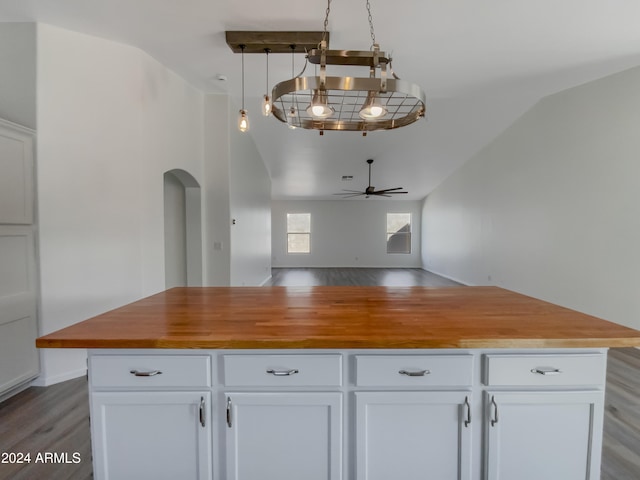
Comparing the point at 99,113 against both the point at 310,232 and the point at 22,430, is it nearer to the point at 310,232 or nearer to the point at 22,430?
the point at 22,430

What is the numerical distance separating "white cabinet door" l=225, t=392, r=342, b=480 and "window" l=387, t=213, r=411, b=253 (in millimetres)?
9494

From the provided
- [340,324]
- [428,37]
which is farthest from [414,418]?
[428,37]

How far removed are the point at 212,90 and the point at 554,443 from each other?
14.8ft

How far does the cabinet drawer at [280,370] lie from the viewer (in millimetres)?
1160

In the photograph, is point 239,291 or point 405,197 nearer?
point 239,291

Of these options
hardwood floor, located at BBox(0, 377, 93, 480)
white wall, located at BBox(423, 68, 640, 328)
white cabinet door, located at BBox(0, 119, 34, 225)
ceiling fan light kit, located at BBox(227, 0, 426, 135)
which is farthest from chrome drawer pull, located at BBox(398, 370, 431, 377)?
white wall, located at BBox(423, 68, 640, 328)

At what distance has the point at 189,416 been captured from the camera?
1176 mm

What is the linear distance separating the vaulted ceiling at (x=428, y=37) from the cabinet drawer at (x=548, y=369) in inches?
98.1

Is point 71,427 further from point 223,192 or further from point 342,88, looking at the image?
point 223,192

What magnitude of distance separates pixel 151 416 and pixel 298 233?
9217 mm

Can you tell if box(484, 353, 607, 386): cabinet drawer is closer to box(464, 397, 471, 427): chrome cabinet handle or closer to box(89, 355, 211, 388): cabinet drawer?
box(464, 397, 471, 427): chrome cabinet handle

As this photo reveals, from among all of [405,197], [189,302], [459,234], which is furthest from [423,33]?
[405,197]

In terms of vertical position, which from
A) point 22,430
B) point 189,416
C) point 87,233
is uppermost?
point 87,233

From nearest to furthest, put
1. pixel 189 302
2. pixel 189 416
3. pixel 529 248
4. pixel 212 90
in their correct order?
1. pixel 189 416
2. pixel 189 302
3. pixel 212 90
4. pixel 529 248
